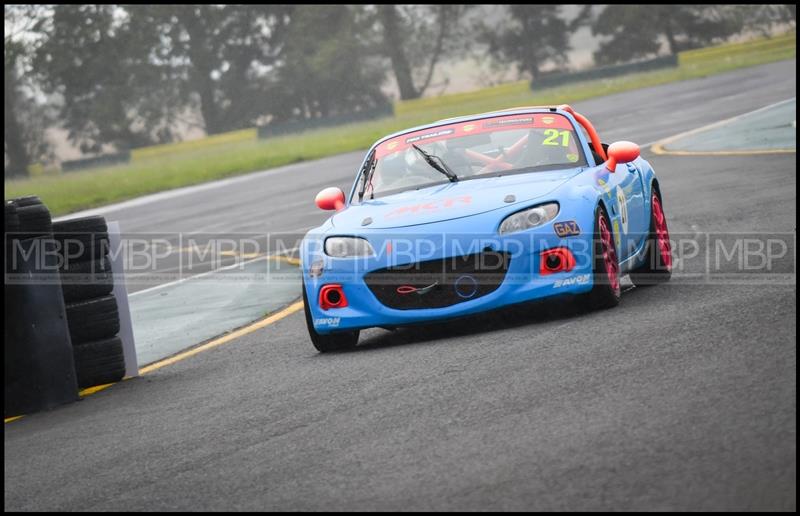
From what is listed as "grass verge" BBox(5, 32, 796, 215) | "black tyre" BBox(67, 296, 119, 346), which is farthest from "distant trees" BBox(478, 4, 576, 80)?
"black tyre" BBox(67, 296, 119, 346)

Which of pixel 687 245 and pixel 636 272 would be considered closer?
pixel 636 272

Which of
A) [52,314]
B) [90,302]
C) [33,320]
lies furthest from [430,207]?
[33,320]

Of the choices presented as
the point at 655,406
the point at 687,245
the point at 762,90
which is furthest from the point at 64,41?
the point at 655,406

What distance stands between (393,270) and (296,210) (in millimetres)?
13624

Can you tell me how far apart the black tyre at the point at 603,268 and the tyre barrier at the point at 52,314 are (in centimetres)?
287

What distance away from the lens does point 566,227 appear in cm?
740

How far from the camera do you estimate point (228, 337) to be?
9492 millimetres

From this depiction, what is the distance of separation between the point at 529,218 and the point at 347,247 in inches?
42.9

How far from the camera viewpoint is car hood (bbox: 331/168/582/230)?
7625 mm

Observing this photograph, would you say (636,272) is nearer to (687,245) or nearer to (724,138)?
(687,245)

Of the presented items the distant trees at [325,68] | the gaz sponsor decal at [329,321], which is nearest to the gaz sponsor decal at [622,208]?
the gaz sponsor decal at [329,321]

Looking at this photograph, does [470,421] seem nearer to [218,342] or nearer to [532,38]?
[218,342]

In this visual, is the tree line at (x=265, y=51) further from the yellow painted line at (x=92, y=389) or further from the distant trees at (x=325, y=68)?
the yellow painted line at (x=92, y=389)

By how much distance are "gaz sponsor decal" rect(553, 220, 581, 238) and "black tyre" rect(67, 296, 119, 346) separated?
2.71 meters
